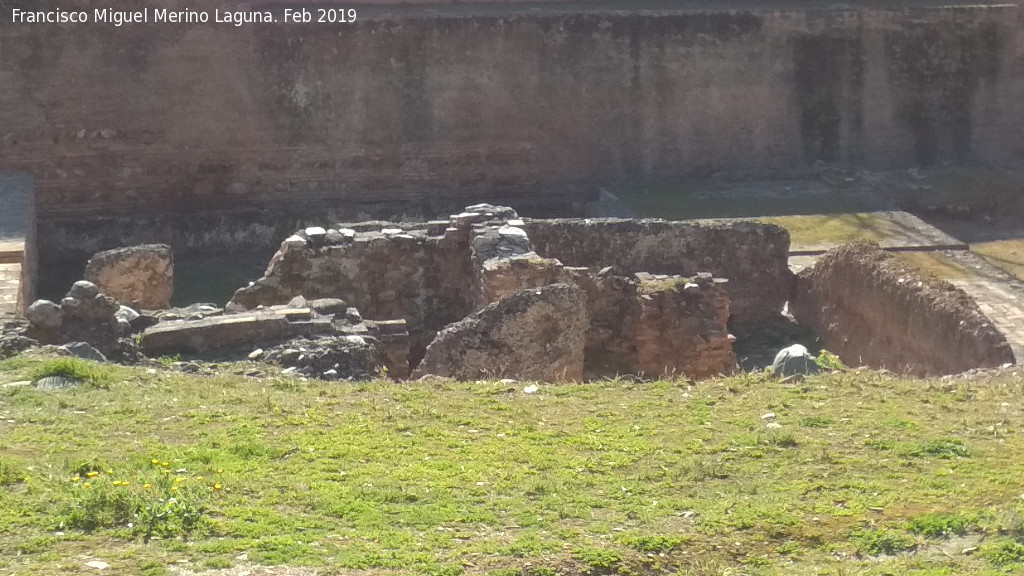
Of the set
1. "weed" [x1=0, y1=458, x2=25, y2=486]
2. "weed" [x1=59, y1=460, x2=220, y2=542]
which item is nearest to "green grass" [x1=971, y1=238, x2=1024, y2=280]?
"weed" [x1=59, y1=460, x2=220, y2=542]

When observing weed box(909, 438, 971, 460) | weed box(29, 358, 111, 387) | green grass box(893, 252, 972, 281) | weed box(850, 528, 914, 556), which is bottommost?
green grass box(893, 252, 972, 281)

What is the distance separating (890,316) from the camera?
1077 cm

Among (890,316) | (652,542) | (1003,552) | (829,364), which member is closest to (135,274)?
(890,316)

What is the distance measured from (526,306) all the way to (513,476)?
3.15 meters

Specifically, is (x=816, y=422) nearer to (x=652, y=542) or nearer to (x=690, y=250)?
(x=652, y=542)

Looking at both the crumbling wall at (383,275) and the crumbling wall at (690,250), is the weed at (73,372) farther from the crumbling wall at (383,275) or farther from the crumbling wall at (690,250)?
the crumbling wall at (690,250)

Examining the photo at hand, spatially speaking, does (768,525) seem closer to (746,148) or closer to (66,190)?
(66,190)

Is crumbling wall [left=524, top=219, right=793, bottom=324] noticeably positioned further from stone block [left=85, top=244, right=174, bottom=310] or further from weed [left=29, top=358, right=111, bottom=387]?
weed [left=29, top=358, right=111, bottom=387]

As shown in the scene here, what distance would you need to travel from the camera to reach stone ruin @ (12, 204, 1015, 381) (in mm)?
8117

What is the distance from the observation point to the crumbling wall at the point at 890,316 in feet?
32.1

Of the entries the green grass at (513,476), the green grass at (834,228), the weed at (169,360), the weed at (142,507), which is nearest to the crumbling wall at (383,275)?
the weed at (169,360)

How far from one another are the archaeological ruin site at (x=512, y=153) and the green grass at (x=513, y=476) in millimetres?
3830

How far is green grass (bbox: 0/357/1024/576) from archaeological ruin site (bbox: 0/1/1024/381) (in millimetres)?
3830

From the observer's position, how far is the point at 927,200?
58.2 feet
